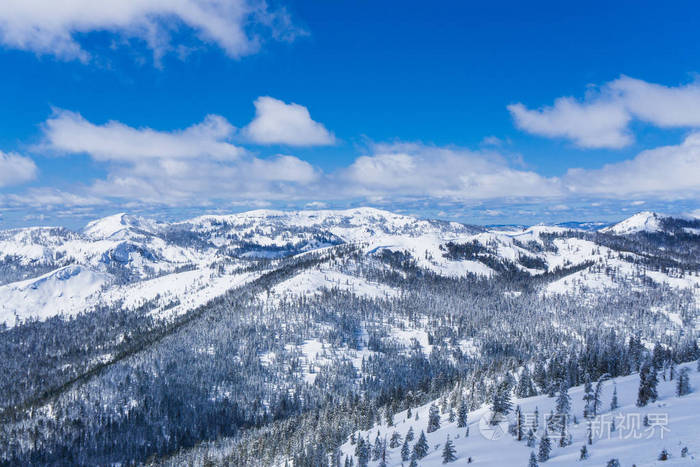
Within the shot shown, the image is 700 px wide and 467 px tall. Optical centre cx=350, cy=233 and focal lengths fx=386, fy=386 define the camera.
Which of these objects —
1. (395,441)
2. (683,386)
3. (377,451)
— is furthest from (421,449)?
(683,386)

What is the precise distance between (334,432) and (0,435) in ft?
551

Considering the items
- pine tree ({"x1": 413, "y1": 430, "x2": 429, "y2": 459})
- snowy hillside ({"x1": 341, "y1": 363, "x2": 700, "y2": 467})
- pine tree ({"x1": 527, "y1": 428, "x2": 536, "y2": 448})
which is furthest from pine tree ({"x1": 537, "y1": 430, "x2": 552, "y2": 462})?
pine tree ({"x1": 413, "y1": 430, "x2": 429, "y2": 459})

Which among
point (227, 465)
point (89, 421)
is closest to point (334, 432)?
point (227, 465)

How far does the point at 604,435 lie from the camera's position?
63.7m

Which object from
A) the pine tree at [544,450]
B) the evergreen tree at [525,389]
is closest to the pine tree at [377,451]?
the evergreen tree at [525,389]

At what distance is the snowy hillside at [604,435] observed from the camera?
173ft

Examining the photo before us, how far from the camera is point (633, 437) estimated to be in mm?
59750

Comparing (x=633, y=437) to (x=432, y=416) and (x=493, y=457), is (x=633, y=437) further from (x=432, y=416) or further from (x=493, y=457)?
(x=432, y=416)

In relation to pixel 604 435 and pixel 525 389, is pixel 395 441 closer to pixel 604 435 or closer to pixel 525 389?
pixel 525 389

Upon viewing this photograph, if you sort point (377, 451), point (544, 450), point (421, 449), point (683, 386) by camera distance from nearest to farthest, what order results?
point (544, 450) < point (683, 386) < point (421, 449) < point (377, 451)

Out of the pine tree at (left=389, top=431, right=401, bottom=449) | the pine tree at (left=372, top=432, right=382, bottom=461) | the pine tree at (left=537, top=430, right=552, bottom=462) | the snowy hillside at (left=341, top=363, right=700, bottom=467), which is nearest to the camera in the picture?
the snowy hillside at (left=341, top=363, right=700, bottom=467)

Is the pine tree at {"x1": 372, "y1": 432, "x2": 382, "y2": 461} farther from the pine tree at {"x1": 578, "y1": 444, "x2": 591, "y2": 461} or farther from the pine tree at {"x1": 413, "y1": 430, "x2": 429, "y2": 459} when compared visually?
the pine tree at {"x1": 578, "y1": 444, "x2": 591, "y2": 461}

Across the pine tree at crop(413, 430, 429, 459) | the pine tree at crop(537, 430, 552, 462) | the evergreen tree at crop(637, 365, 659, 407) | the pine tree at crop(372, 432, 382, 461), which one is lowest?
the pine tree at crop(372, 432, 382, 461)

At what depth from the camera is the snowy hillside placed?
52.6 meters
